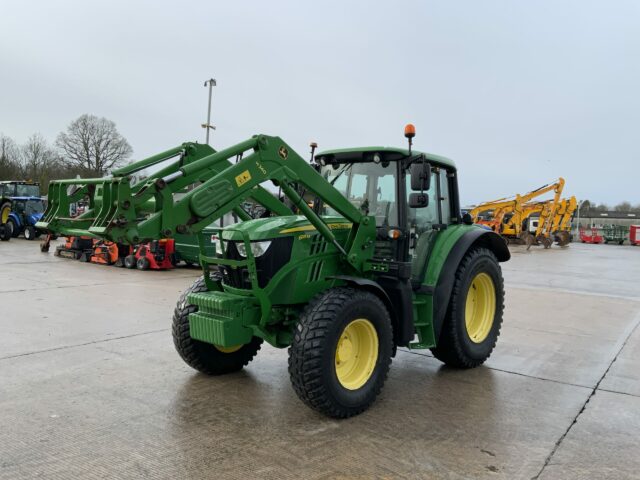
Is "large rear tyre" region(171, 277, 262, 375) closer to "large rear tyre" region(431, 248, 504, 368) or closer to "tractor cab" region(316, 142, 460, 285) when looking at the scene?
"tractor cab" region(316, 142, 460, 285)

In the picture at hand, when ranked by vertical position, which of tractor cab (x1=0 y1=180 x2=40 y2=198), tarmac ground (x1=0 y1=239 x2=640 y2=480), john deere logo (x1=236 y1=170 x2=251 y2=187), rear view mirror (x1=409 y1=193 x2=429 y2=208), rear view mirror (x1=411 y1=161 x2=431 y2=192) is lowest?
tarmac ground (x1=0 y1=239 x2=640 y2=480)

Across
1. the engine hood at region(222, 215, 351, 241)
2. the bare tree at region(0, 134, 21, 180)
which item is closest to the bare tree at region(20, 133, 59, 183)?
the bare tree at region(0, 134, 21, 180)

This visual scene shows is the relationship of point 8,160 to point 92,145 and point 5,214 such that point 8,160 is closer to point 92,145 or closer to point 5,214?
point 92,145

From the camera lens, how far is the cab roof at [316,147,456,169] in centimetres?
495

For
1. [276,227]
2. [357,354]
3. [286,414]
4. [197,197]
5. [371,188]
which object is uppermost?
[371,188]

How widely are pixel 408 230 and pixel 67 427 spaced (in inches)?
126

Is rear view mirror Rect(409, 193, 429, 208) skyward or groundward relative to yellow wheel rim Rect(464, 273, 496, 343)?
skyward

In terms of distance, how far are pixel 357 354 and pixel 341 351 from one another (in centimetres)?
22

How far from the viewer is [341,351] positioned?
14.2ft

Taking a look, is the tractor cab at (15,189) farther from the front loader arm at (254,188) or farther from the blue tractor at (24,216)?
the front loader arm at (254,188)

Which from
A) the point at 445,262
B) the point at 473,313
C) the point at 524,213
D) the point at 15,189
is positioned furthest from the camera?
the point at 524,213

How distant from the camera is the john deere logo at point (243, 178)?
4066mm

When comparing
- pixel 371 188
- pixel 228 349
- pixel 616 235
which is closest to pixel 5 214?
pixel 228 349

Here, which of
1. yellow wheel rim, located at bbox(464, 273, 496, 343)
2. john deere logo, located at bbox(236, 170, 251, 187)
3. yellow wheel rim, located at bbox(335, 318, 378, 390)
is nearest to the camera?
john deere logo, located at bbox(236, 170, 251, 187)
